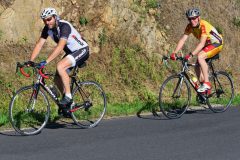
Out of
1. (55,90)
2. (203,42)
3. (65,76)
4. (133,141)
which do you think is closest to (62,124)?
(55,90)

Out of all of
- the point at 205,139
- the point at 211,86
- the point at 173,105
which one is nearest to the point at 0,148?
the point at 205,139

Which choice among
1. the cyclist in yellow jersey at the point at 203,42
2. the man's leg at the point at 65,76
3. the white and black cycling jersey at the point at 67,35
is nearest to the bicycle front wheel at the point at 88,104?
the man's leg at the point at 65,76

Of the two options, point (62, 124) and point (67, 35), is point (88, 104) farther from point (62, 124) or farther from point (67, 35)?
point (67, 35)

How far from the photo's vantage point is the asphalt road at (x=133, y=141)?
304 inches

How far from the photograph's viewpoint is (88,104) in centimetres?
1009

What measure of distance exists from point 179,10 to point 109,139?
8.91 metres

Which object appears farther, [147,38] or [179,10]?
[179,10]

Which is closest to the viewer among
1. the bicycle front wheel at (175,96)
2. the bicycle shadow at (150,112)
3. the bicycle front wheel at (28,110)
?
the bicycle front wheel at (28,110)

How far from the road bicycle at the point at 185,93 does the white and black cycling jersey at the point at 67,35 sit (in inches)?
79.2

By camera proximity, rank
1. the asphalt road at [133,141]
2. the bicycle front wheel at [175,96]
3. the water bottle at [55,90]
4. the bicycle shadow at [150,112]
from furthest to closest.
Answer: the bicycle shadow at [150,112], the bicycle front wheel at [175,96], the water bottle at [55,90], the asphalt road at [133,141]

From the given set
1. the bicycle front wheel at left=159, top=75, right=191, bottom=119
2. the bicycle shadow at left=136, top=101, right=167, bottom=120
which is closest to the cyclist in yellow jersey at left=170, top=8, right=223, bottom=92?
the bicycle front wheel at left=159, top=75, right=191, bottom=119

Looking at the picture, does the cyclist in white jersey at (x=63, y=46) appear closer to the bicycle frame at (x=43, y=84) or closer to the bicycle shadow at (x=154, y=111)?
the bicycle frame at (x=43, y=84)

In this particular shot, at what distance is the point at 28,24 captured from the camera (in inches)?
549

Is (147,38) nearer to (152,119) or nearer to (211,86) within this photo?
(211,86)
